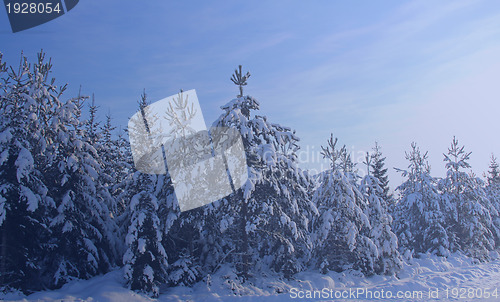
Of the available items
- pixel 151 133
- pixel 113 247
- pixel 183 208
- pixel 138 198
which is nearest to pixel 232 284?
pixel 183 208

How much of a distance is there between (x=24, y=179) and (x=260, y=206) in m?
9.90

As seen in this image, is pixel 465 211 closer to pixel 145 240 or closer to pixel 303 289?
pixel 303 289

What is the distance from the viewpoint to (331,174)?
19656 mm

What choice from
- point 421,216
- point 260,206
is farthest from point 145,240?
point 421,216

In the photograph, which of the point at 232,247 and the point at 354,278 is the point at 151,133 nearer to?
the point at 232,247

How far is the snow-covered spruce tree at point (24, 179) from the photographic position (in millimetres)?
13070

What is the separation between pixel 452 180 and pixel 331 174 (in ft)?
56.4

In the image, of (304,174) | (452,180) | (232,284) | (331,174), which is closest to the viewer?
(232,284)

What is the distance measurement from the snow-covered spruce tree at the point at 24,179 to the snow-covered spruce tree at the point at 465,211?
29.3 metres

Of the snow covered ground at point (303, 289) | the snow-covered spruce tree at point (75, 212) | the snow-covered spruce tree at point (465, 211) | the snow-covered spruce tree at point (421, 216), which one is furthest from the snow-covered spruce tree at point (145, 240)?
the snow-covered spruce tree at point (465, 211)

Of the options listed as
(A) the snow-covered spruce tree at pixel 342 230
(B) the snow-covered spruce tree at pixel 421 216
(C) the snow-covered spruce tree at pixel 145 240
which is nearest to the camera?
(C) the snow-covered spruce tree at pixel 145 240

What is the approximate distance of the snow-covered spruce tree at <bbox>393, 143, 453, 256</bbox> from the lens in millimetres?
26969

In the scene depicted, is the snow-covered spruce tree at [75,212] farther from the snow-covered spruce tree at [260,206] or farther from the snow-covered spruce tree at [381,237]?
the snow-covered spruce tree at [381,237]

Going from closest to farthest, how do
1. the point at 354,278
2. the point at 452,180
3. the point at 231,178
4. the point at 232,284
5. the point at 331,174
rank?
the point at 232,284 → the point at 231,178 → the point at 354,278 → the point at 331,174 → the point at 452,180
